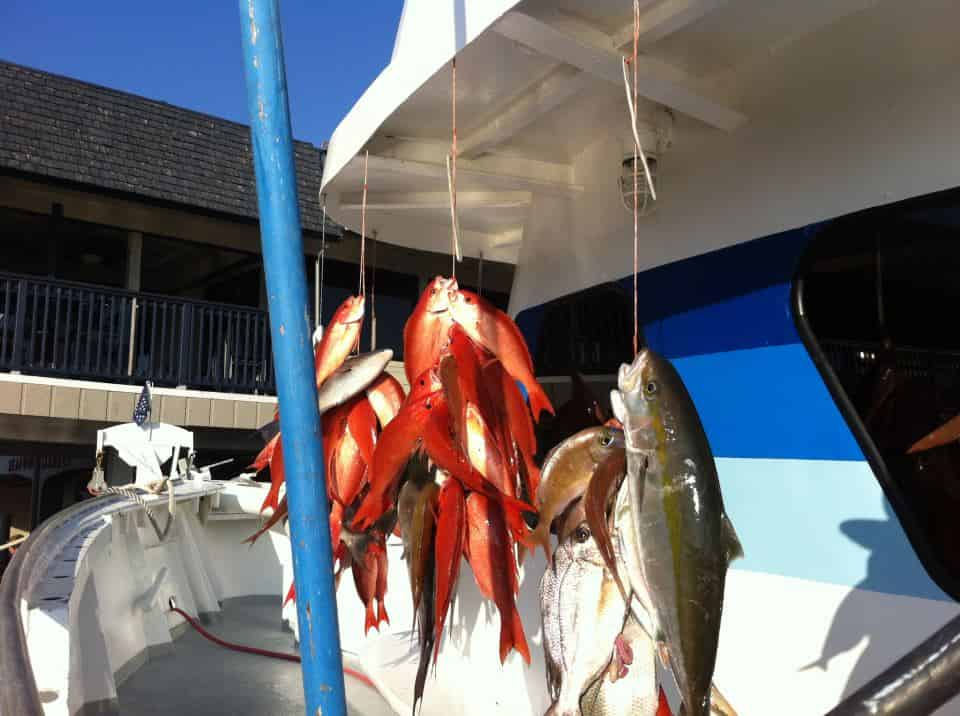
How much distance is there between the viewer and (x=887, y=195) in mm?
2459

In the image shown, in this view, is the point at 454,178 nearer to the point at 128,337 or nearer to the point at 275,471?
the point at 275,471

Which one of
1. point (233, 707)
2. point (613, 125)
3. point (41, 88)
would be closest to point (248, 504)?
point (233, 707)

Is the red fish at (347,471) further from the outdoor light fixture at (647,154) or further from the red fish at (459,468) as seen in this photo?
the outdoor light fixture at (647,154)

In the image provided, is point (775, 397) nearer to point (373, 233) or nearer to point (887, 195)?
point (887, 195)

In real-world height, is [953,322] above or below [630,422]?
above

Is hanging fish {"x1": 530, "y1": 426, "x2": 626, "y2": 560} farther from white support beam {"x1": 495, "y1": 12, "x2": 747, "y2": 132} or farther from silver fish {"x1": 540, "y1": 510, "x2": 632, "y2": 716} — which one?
white support beam {"x1": 495, "y1": 12, "x2": 747, "y2": 132}

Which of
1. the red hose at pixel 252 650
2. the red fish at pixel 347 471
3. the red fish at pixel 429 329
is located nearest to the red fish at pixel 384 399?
the red fish at pixel 347 471

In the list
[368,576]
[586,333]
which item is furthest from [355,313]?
[586,333]

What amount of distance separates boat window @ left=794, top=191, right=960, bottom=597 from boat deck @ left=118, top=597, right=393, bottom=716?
8.17ft

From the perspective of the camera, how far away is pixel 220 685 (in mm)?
4020

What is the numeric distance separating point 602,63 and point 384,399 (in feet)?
4.20

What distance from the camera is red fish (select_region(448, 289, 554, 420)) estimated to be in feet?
7.68

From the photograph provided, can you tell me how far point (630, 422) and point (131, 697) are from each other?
306 cm

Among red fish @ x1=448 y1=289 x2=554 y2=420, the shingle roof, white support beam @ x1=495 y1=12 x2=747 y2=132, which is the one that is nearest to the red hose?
red fish @ x1=448 y1=289 x2=554 y2=420
